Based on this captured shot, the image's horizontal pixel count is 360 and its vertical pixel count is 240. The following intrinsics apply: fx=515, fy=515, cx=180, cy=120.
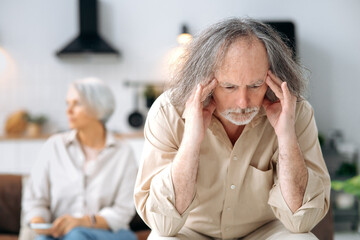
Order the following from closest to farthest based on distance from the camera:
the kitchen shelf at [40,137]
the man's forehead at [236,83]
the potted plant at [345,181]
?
1. the man's forehead at [236,83]
2. the potted plant at [345,181]
3. the kitchen shelf at [40,137]

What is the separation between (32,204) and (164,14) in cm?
362

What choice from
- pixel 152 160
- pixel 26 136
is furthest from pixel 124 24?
pixel 152 160

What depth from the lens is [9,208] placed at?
115 inches

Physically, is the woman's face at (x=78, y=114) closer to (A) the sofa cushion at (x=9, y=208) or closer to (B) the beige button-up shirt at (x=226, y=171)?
(A) the sofa cushion at (x=9, y=208)

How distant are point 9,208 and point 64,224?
0.60 metres

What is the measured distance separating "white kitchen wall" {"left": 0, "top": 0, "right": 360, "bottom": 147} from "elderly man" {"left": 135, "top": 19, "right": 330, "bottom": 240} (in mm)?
4093

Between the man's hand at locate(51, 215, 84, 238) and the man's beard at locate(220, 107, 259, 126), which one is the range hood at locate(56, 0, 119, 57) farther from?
the man's beard at locate(220, 107, 259, 126)

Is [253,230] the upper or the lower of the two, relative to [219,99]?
lower

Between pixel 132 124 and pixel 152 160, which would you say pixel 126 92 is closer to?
pixel 132 124

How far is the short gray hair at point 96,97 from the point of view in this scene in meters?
2.82

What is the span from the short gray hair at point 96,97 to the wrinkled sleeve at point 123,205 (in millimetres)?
273

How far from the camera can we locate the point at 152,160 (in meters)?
1.72

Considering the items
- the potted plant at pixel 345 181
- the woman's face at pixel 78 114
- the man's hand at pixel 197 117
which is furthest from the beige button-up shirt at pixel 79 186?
the potted plant at pixel 345 181

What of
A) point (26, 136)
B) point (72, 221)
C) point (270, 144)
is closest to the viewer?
point (270, 144)
